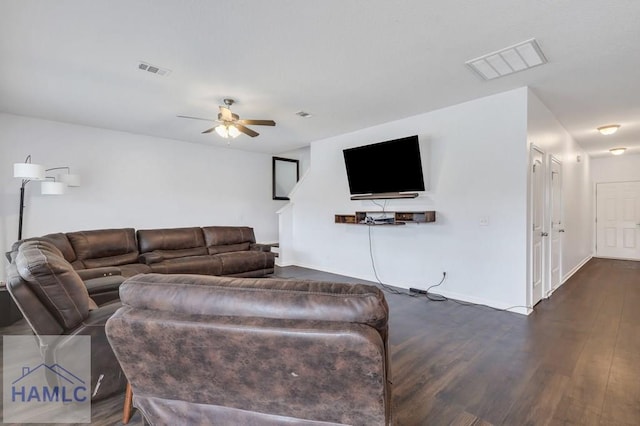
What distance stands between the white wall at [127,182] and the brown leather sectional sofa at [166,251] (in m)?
0.91

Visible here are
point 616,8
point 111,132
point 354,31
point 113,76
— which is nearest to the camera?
point 616,8

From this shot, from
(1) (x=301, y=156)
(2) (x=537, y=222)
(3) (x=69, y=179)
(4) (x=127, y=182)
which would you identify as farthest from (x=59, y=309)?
(1) (x=301, y=156)

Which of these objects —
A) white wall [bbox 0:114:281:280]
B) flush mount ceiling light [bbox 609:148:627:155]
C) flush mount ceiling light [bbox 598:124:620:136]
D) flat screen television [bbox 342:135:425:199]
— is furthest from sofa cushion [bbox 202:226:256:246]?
flush mount ceiling light [bbox 609:148:627:155]

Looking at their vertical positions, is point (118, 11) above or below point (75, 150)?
above

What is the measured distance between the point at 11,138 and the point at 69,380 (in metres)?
4.43

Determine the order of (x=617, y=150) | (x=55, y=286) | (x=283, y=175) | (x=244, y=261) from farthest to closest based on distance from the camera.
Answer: (x=283, y=175) < (x=617, y=150) < (x=244, y=261) < (x=55, y=286)

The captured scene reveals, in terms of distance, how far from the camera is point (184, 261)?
4.50m

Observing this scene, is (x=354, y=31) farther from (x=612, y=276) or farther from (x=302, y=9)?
(x=612, y=276)

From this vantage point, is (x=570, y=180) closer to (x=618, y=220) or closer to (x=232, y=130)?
(x=618, y=220)

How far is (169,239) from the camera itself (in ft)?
16.2

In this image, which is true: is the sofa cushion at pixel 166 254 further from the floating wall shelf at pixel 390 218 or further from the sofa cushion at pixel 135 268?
the floating wall shelf at pixel 390 218

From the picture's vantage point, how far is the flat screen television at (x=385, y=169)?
168 inches

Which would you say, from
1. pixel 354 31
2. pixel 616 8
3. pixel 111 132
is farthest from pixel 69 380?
pixel 111 132

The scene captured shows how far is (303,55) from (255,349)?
255 centimetres
